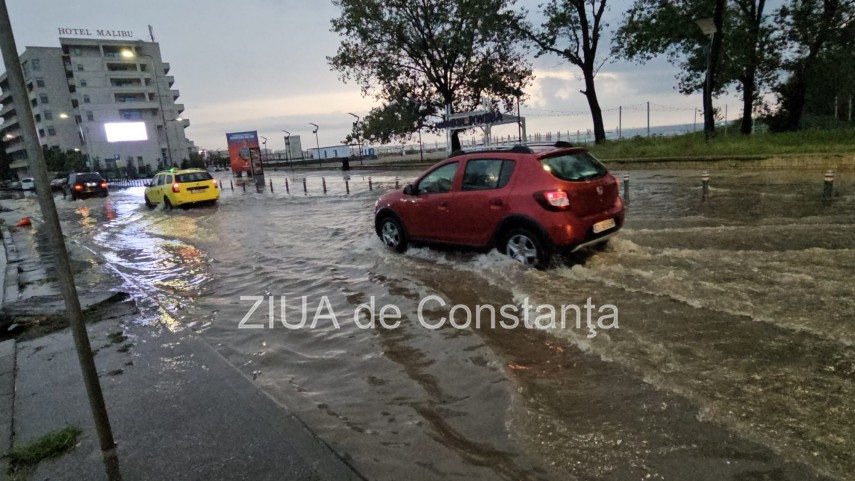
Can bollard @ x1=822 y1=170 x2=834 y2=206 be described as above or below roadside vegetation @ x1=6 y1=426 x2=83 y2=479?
above

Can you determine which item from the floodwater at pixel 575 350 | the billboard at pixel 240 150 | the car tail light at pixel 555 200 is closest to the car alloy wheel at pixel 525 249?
the floodwater at pixel 575 350

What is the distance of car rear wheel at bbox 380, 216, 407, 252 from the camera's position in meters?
8.25

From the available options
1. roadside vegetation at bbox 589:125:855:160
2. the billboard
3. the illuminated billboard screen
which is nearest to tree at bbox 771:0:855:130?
roadside vegetation at bbox 589:125:855:160

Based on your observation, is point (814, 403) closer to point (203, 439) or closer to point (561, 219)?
point (561, 219)

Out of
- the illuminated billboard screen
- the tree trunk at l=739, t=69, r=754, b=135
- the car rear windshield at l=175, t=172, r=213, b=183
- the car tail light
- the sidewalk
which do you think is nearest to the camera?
the sidewalk

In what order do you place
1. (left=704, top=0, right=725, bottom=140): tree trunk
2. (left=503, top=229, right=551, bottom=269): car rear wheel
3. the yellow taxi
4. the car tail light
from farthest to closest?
(left=704, top=0, right=725, bottom=140): tree trunk < the yellow taxi < (left=503, top=229, right=551, bottom=269): car rear wheel < the car tail light

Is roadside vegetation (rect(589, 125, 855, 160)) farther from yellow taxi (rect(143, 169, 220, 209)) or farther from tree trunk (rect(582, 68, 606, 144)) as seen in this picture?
yellow taxi (rect(143, 169, 220, 209))

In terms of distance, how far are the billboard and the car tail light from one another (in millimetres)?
37570

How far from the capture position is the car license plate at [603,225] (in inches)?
251

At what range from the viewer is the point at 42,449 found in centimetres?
307

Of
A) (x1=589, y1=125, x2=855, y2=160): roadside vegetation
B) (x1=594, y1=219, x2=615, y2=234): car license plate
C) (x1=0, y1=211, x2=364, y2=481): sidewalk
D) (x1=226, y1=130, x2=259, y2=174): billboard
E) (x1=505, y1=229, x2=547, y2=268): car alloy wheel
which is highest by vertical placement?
(x1=226, y1=130, x2=259, y2=174): billboard

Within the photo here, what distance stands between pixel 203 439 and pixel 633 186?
14.4 meters

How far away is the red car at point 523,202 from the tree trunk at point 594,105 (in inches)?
860

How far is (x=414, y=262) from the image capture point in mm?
7660
